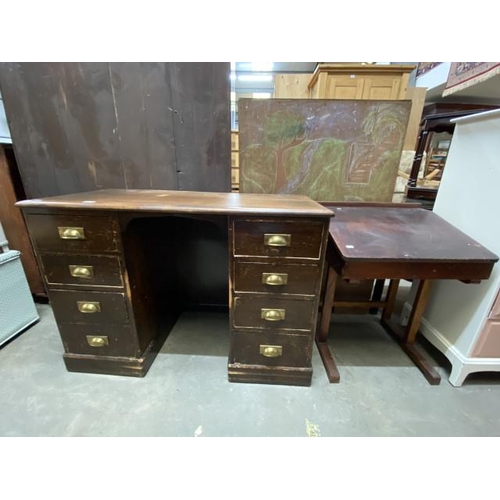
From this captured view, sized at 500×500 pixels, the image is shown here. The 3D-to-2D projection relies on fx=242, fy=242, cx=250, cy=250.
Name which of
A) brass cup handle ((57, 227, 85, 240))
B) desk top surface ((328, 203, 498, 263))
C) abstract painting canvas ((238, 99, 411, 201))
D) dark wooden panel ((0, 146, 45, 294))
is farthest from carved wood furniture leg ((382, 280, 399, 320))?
dark wooden panel ((0, 146, 45, 294))

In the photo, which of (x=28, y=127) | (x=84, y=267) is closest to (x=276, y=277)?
(x=84, y=267)

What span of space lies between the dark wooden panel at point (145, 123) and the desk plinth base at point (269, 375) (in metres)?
1.27

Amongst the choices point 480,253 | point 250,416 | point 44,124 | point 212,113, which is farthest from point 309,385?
point 44,124

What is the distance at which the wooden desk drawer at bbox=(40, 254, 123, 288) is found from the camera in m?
1.20

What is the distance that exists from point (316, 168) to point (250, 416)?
62.9 inches

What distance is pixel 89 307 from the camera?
129 centimetres

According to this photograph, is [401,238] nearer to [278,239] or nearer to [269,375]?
[278,239]

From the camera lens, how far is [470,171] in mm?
1361

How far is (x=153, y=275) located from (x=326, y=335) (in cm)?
122

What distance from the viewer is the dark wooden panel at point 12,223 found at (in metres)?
1.71

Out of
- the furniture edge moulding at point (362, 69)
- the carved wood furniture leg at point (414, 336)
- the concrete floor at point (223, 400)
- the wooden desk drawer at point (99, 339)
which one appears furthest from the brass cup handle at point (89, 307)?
the furniture edge moulding at point (362, 69)

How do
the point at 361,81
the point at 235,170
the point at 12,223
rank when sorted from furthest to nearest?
the point at 361,81, the point at 235,170, the point at 12,223

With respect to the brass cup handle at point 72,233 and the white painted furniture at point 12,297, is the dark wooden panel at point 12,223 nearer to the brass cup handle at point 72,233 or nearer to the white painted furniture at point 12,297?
the white painted furniture at point 12,297

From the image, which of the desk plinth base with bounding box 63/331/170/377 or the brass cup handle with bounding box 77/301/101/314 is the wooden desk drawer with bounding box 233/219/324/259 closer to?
the brass cup handle with bounding box 77/301/101/314
